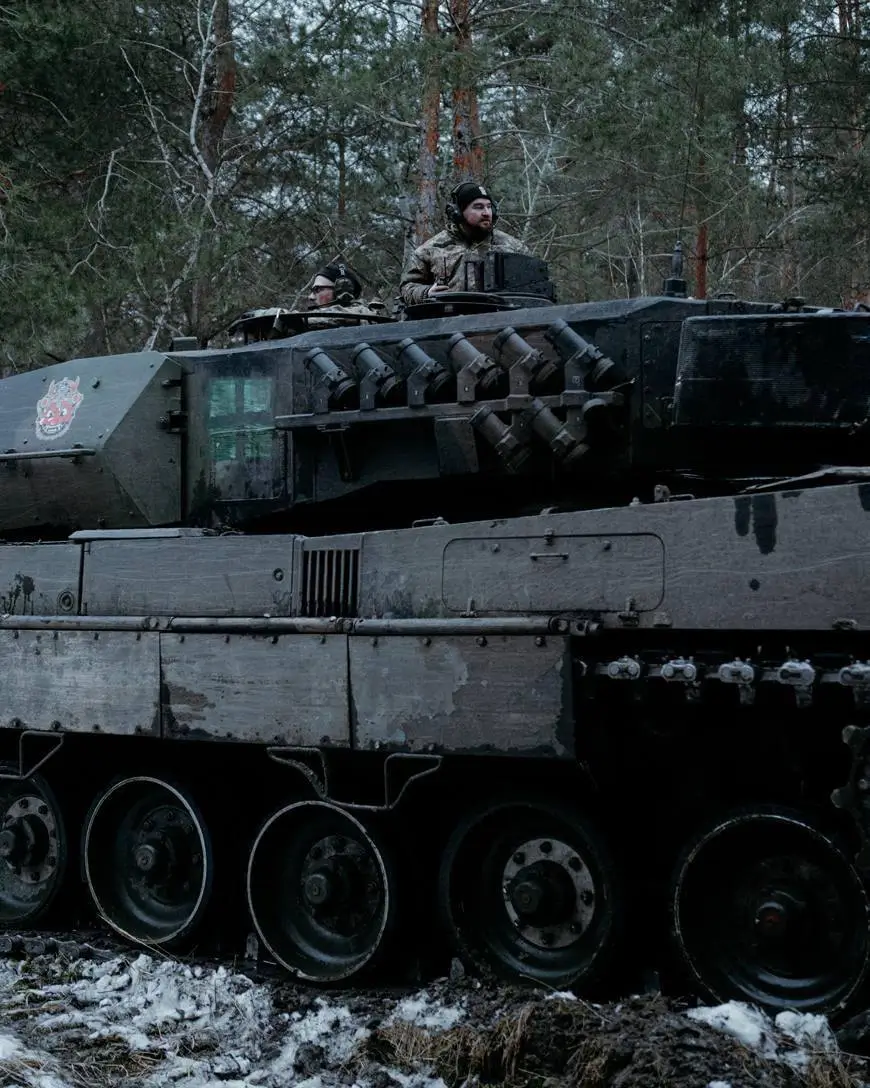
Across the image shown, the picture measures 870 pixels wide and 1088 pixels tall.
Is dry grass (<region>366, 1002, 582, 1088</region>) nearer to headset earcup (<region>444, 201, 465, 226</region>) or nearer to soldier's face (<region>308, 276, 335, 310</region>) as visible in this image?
headset earcup (<region>444, 201, 465, 226</region>)

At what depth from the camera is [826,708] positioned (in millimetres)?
5855

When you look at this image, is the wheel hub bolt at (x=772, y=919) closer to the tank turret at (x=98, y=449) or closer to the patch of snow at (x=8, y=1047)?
the patch of snow at (x=8, y=1047)

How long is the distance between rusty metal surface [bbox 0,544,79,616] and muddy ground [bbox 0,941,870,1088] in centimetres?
205

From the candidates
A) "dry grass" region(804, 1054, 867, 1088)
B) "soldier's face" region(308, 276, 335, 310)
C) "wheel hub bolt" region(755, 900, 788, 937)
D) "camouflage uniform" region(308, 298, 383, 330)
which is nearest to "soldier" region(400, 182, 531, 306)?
"camouflage uniform" region(308, 298, 383, 330)

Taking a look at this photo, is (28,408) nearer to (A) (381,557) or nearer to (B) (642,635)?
(A) (381,557)

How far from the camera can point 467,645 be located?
6.51 metres

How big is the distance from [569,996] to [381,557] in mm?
2173

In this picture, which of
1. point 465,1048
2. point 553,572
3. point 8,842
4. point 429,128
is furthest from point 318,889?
point 429,128

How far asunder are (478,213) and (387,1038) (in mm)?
5083

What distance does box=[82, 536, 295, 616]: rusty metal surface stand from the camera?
23.8ft

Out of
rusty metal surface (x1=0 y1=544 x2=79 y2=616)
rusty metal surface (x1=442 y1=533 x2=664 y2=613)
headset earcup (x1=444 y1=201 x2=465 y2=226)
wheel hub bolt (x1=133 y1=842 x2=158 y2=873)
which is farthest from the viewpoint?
headset earcup (x1=444 y1=201 x2=465 y2=226)

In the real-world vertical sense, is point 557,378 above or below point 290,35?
below

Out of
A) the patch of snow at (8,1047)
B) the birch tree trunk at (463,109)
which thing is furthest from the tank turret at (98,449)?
the birch tree trunk at (463,109)

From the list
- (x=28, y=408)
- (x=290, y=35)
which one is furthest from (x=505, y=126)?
(x=28, y=408)
